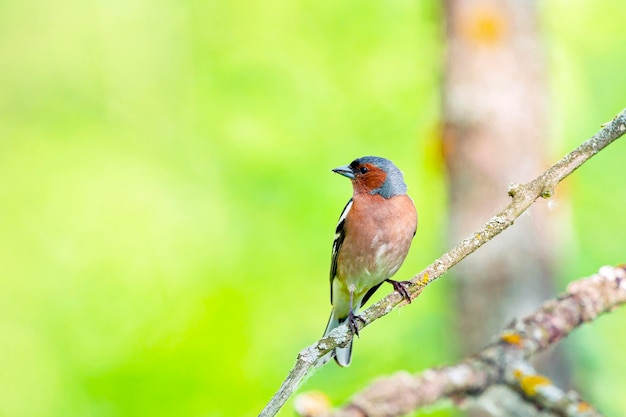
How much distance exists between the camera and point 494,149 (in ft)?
21.5

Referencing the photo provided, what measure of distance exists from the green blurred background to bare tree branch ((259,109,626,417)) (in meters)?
6.51

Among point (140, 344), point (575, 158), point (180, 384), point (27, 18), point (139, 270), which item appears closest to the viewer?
point (575, 158)

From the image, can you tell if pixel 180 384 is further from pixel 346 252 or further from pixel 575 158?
pixel 575 158

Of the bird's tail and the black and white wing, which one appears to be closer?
the black and white wing

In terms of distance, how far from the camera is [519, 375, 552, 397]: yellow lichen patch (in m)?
3.79

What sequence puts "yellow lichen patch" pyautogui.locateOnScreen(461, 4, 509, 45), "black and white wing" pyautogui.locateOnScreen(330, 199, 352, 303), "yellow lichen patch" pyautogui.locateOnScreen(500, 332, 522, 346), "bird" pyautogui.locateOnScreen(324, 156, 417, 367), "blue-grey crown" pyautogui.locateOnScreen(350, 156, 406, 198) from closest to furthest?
"yellow lichen patch" pyautogui.locateOnScreen(500, 332, 522, 346) → "bird" pyautogui.locateOnScreen(324, 156, 417, 367) → "blue-grey crown" pyautogui.locateOnScreen(350, 156, 406, 198) → "black and white wing" pyautogui.locateOnScreen(330, 199, 352, 303) → "yellow lichen patch" pyautogui.locateOnScreen(461, 4, 509, 45)

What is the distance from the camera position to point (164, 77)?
13.3 m

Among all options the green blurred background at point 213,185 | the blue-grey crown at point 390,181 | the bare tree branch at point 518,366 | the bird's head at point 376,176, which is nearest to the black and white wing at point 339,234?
the bird's head at point 376,176

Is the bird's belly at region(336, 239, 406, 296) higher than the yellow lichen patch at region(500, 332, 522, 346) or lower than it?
higher

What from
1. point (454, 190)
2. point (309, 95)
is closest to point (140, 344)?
point (309, 95)

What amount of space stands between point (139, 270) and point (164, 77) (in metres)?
3.86

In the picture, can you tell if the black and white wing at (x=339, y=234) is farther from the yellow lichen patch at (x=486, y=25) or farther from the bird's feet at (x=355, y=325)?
the yellow lichen patch at (x=486, y=25)

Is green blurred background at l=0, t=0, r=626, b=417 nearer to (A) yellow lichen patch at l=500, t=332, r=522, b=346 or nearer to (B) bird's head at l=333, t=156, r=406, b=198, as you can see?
(B) bird's head at l=333, t=156, r=406, b=198

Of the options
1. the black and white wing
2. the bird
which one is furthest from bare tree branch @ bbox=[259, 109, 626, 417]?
the black and white wing
